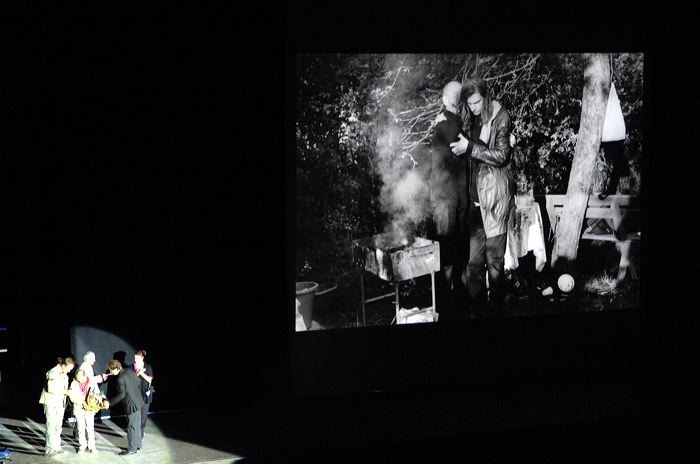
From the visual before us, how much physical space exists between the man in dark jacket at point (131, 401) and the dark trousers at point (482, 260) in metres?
4.30

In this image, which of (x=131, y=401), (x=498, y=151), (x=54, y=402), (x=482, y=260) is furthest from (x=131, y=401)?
(x=498, y=151)

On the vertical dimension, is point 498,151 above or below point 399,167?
above

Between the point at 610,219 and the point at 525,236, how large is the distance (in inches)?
46.8

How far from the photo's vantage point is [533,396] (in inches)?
455

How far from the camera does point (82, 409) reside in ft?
30.9

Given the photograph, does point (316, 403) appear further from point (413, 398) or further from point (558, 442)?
point (558, 442)

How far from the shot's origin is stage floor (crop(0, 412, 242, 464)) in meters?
9.36

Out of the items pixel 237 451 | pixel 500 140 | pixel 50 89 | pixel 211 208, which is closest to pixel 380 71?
pixel 500 140

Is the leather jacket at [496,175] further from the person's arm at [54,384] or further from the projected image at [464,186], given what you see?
the person's arm at [54,384]

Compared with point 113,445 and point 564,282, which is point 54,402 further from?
point 564,282

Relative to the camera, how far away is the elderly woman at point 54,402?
9344 millimetres

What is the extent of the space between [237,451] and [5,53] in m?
4.74

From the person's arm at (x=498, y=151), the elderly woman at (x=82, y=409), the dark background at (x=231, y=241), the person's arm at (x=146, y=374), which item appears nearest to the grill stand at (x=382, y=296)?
the dark background at (x=231, y=241)

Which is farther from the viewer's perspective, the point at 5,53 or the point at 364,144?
the point at 364,144
